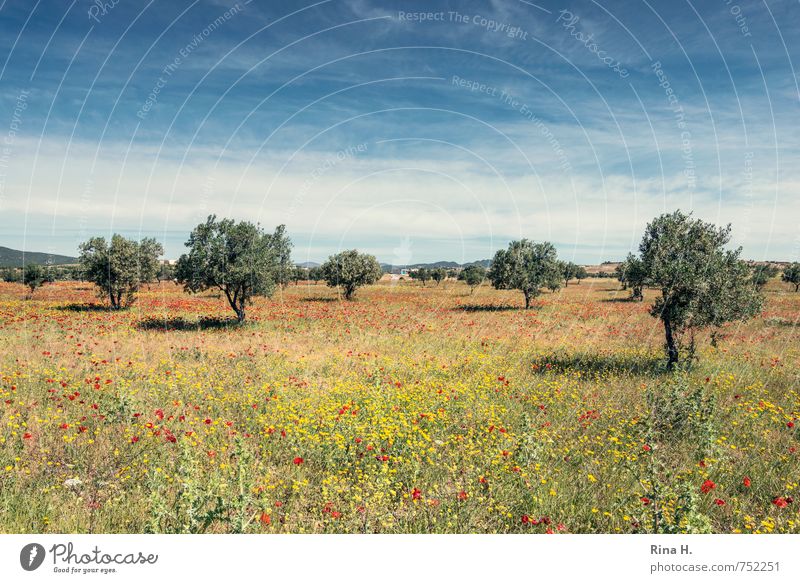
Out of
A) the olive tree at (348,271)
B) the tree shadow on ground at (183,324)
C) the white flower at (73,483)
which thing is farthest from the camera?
the olive tree at (348,271)

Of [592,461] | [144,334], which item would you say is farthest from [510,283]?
[592,461]

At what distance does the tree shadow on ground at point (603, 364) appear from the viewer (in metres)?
16.2

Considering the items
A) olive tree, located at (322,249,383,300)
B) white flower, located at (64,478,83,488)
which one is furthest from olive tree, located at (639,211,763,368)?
olive tree, located at (322,249,383,300)

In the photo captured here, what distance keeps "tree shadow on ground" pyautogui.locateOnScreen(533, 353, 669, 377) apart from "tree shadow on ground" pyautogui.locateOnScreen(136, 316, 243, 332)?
21.1 meters

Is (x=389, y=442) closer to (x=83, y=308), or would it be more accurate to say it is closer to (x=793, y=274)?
(x=83, y=308)

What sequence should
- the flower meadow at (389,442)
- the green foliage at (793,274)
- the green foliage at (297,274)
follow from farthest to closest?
1. the green foliage at (297,274)
2. the green foliage at (793,274)
3. the flower meadow at (389,442)

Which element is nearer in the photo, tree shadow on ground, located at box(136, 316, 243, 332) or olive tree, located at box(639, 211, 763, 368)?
olive tree, located at box(639, 211, 763, 368)

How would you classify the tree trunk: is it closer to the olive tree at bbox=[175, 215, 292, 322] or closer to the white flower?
the white flower

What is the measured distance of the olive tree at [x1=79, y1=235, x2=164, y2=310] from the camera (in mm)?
39344

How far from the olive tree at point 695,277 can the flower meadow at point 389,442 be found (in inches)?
88.2

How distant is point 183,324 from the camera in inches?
1141

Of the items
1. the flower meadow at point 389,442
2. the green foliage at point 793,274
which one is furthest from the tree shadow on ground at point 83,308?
the green foliage at point 793,274

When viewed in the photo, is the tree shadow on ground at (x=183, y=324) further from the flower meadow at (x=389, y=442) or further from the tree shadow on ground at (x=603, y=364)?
the tree shadow on ground at (x=603, y=364)
